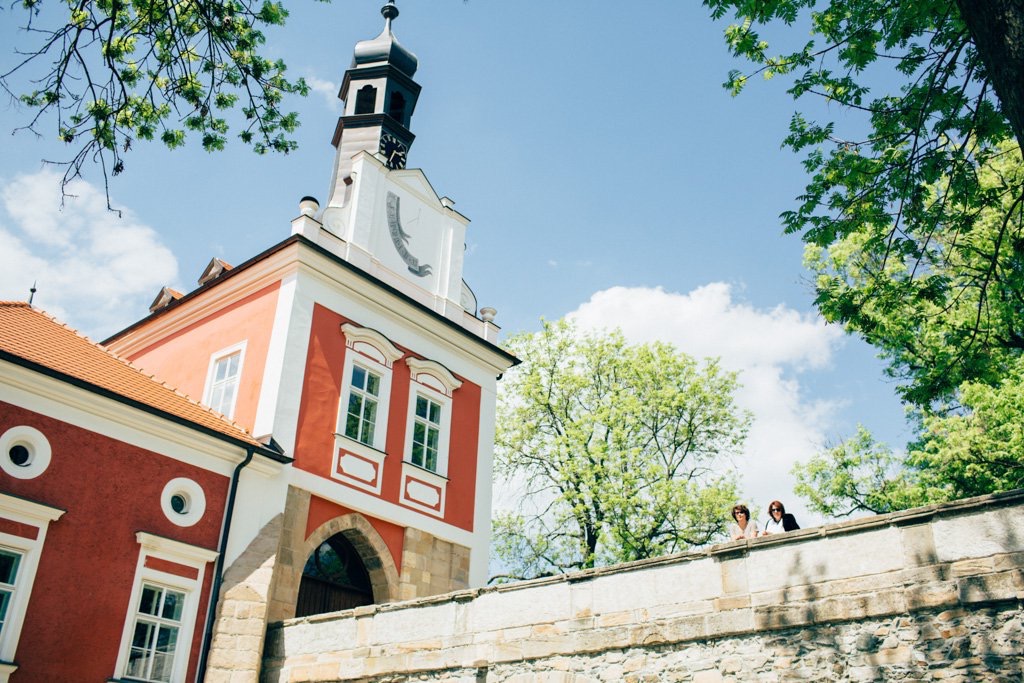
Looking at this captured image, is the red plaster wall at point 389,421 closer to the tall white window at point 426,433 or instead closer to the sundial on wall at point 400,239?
the tall white window at point 426,433

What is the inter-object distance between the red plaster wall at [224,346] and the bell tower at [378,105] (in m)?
3.74

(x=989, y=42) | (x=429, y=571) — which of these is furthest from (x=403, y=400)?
(x=989, y=42)

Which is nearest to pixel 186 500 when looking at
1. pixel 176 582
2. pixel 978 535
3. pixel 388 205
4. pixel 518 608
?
pixel 176 582

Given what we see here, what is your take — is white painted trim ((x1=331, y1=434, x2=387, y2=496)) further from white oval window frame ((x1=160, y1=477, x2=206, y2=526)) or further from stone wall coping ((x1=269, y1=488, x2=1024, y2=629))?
stone wall coping ((x1=269, y1=488, x2=1024, y2=629))

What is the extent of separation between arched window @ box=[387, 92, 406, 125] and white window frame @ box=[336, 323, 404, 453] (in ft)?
23.7

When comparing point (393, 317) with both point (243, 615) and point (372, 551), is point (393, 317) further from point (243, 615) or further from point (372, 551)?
point (243, 615)

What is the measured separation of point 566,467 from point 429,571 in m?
10.3

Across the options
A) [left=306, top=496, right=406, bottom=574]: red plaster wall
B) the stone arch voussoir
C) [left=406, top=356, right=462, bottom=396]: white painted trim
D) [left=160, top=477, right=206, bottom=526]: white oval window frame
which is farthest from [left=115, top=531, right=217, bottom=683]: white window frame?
[left=406, top=356, right=462, bottom=396]: white painted trim

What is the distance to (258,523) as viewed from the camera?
45.8 ft

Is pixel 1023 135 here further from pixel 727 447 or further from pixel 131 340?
pixel 727 447

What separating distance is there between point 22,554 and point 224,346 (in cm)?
636

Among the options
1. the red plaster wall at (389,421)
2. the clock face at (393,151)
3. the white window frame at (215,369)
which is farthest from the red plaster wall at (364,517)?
the clock face at (393,151)

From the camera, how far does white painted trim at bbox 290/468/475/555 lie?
14930 mm

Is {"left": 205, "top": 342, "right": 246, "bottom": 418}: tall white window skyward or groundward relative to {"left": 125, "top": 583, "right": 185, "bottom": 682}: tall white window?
skyward
